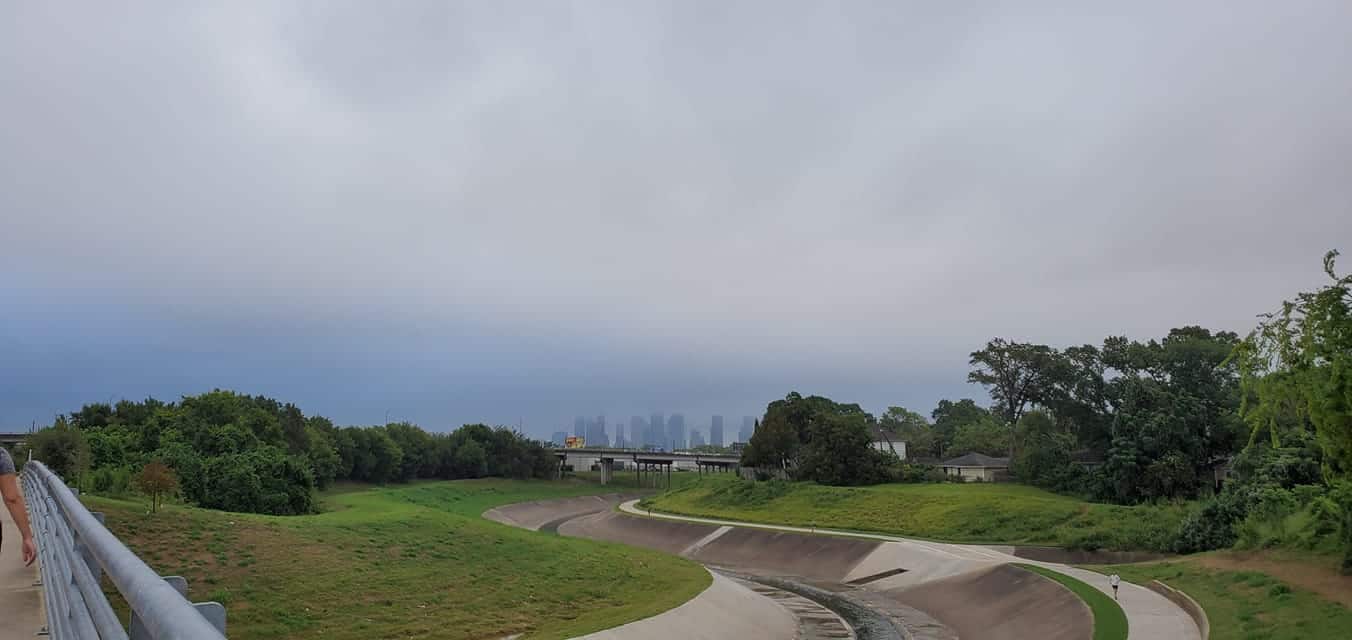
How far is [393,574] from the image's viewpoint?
4238 cm

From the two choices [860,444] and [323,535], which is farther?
[860,444]

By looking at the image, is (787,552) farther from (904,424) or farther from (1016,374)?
(904,424)

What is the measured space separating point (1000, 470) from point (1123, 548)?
44.9 metres

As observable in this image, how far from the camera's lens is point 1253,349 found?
2653 cm

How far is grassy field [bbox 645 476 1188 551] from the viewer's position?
5775 cm

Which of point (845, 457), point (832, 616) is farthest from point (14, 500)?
point (845, 457)

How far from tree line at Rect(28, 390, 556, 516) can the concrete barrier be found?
51001 mm

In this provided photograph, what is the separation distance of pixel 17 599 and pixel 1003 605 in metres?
42.5

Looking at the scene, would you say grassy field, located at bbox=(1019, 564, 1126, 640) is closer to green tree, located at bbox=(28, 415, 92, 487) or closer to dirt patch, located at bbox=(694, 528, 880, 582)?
dirt patch, located at bbox=(694, 528, 880, 582)

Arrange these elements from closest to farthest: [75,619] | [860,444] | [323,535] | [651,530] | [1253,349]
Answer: [75,619]
[1253,349]
[323,535]
[651,530]
[860,444]

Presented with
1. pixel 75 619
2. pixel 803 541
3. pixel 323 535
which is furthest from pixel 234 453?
pixel 75 619

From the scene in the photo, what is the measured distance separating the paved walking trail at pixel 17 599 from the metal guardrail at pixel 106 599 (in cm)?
216

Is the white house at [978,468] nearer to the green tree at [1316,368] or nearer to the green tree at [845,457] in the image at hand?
the green tree at [845,457]

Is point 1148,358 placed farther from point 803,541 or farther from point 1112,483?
point 803,541
